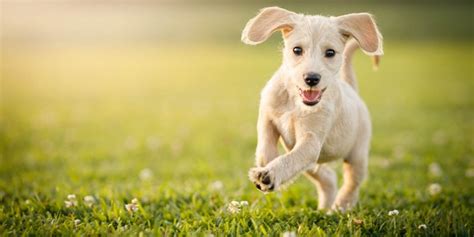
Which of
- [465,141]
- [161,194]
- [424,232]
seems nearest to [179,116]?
[465,141]

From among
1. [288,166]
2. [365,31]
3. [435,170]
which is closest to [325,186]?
[288,166]

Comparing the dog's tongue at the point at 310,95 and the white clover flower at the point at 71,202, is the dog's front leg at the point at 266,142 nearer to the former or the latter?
the dog's tongue at the point at 310,95

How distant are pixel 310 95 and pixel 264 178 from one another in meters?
0.73

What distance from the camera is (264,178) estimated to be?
13.9 feet

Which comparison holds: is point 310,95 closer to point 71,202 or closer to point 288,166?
point 288,166

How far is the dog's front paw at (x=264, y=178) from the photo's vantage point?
4234 mm

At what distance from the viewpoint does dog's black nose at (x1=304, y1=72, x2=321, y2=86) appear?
14.2 ft

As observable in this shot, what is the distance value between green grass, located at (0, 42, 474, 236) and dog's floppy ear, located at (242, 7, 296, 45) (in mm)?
878

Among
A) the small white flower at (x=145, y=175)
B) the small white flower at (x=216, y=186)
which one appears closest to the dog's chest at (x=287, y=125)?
the small white flower at (x=216, y=186)

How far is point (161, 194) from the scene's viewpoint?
620 cm

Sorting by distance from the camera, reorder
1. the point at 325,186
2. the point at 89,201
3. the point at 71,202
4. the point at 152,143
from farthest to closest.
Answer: the point at 152,143
the point at 325,186
the point at 89,201
the point at 71,202

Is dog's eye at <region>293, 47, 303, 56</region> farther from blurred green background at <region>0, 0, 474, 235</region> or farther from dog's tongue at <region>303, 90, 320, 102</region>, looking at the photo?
blurred green background at <region>0, 0, 474, 235</region>

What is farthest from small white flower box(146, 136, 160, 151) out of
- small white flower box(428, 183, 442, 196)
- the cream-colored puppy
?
the cream-colored puppy

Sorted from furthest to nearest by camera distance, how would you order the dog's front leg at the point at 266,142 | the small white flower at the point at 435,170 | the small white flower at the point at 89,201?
the small white flower at the point at 435,170, the small white flower at the point at 89,201, the dog's front leg at the point at 266,142
